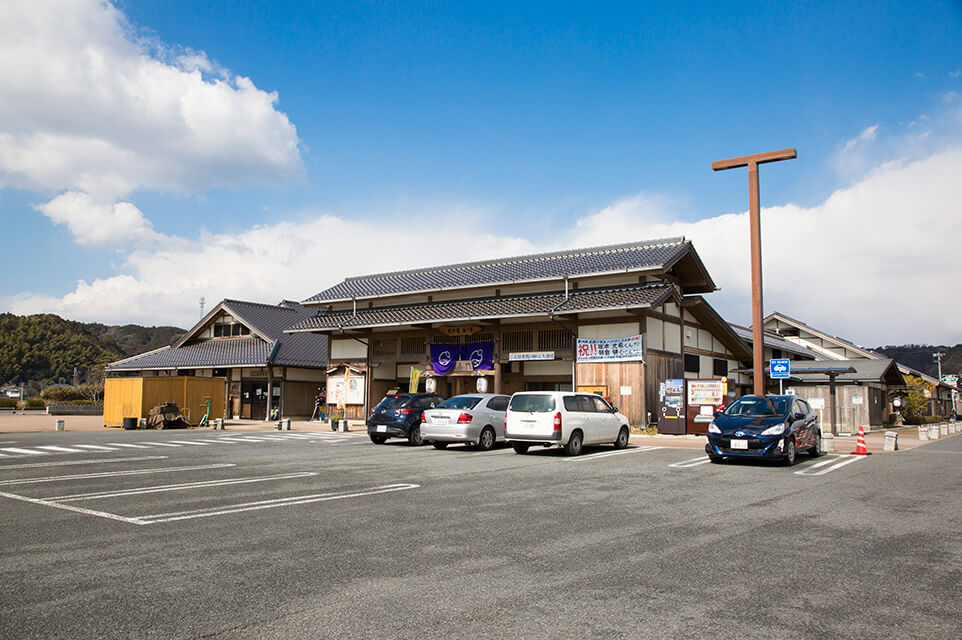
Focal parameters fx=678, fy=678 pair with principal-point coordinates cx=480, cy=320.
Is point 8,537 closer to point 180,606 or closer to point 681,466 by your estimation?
point 180,606

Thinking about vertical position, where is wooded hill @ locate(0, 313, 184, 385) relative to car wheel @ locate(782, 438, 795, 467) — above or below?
above


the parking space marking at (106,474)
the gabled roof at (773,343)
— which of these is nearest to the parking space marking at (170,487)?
the parking space marking at (106,474)

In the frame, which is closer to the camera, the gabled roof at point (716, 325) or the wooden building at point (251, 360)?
the gabled roof at point (716, 325)

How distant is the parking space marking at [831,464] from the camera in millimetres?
12938

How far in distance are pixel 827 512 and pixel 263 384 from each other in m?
35.0

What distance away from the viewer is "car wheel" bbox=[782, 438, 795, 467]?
13859mm

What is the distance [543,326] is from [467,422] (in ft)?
39.1

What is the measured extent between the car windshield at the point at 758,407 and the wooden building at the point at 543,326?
9630 millimetres

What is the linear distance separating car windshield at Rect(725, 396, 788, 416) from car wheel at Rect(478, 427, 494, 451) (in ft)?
19.9

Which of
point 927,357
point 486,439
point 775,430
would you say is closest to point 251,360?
point 486,439

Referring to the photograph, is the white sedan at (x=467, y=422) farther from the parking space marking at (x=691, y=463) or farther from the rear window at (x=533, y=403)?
the parking space marking at (x=691, y=463)

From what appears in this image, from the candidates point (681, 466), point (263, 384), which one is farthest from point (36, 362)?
point (681, 466)

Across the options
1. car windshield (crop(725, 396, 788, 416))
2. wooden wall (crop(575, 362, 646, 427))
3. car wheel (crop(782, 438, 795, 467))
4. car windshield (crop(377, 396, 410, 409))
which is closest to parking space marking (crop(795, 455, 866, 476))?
car wheel (crop(782, 438, 795, 467))

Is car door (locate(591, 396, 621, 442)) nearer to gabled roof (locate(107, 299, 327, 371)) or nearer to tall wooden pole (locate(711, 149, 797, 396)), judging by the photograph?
tall wooden pole (locate(711, 149, 797, 396))
